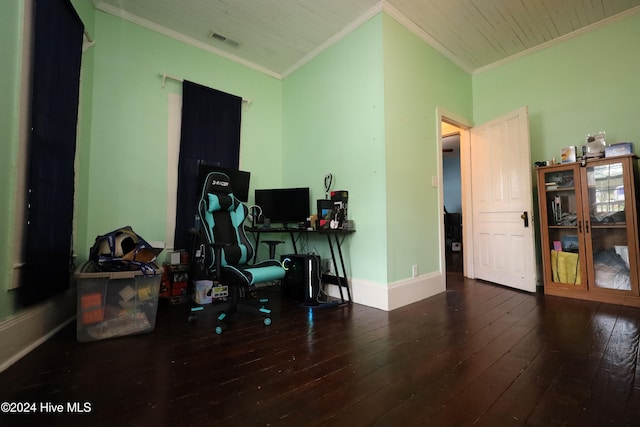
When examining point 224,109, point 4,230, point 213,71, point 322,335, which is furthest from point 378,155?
point 4,230

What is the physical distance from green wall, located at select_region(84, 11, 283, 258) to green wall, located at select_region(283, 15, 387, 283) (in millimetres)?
1307

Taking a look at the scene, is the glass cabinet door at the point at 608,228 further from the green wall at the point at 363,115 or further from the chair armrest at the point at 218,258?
the chair armrest at the point at 218,258

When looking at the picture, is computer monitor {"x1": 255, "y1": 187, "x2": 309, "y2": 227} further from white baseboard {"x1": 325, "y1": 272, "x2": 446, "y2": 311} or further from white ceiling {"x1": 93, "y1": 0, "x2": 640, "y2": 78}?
white ceiling {"x1": 93, "y1": 0, "x2": 640, "y2": 78}

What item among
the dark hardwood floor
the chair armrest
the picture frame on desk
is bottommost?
the dark hardwood floor

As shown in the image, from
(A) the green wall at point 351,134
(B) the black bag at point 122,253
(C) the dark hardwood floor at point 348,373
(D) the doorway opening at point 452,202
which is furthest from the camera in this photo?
(D) the doorway opening at point 452,202

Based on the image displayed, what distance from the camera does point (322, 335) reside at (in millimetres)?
2021

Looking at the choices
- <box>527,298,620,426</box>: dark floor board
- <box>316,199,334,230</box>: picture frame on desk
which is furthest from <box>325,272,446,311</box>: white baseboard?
<box>527,298,620,426</box>: dark floor board

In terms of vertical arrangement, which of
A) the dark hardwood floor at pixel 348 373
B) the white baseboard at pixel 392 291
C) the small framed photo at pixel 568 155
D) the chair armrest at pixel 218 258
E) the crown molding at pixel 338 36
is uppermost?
the crown molding at pixel 338 36

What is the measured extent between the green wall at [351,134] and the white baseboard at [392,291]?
0.33 feet

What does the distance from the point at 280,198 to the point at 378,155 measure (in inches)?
53.4

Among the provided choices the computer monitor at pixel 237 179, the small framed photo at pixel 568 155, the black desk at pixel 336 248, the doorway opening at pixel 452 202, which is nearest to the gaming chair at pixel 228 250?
the black desk at pixel 336 248

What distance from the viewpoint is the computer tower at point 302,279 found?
2.82m

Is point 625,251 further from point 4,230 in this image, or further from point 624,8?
point 4,230

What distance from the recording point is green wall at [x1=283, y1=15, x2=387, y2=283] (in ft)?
9.26
